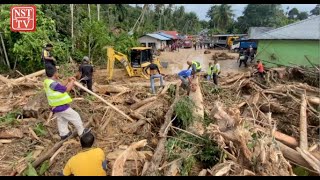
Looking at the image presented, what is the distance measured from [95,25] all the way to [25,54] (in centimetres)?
533

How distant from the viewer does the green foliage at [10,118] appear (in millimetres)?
6375

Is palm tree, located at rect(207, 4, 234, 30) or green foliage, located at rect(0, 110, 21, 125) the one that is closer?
green foliage, located at rect(0, 110, 21, 125)

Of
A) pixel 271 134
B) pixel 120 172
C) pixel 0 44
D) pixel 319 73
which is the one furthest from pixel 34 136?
pixel 0 44

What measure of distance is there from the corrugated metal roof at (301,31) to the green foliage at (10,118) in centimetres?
1424

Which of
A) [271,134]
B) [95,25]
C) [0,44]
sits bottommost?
[271,134]

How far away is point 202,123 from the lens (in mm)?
6035

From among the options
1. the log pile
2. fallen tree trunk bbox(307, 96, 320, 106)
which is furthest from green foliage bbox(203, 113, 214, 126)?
fallen tree trunk bbox(307, 96, 320, 106)

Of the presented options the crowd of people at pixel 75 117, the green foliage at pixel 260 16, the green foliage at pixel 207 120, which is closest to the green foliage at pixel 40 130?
the crowd of people at pixel 75 117

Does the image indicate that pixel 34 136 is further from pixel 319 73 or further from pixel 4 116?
pixel 319 73

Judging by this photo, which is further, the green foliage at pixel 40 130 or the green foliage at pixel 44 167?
the green foliage at pixel 40 130

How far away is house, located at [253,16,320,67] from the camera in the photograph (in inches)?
603

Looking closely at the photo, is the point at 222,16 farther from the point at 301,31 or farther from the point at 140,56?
the point at 140,56

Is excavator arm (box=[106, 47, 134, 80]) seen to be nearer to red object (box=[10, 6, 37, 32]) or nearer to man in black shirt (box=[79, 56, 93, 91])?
red object (box=[10, 6, 37, 32])

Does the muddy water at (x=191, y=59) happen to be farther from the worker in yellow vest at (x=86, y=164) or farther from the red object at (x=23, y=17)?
the worker in yellow vest at (x=86, y=164)
